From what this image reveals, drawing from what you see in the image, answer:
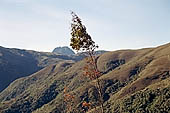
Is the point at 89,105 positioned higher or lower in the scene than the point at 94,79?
lower

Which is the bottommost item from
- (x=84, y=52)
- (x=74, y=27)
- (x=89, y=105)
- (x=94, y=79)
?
(x=89, y=105)

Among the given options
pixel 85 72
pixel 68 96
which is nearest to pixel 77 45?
pixel 85 72

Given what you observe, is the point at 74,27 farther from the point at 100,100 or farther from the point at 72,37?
the point at 100,100

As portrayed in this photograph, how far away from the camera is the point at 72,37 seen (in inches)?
1218

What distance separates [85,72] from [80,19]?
5.60 m

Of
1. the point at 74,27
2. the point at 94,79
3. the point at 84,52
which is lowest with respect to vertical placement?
the point at 94,79

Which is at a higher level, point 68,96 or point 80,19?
point 80,19

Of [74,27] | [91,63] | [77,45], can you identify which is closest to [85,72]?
[91,63]

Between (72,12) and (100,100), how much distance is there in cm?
932

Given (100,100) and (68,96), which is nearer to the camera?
(100,100)

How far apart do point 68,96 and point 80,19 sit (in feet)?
27.3

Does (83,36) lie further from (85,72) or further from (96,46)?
(85,72)

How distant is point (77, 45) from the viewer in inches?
1203

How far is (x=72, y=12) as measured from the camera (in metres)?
29.6
